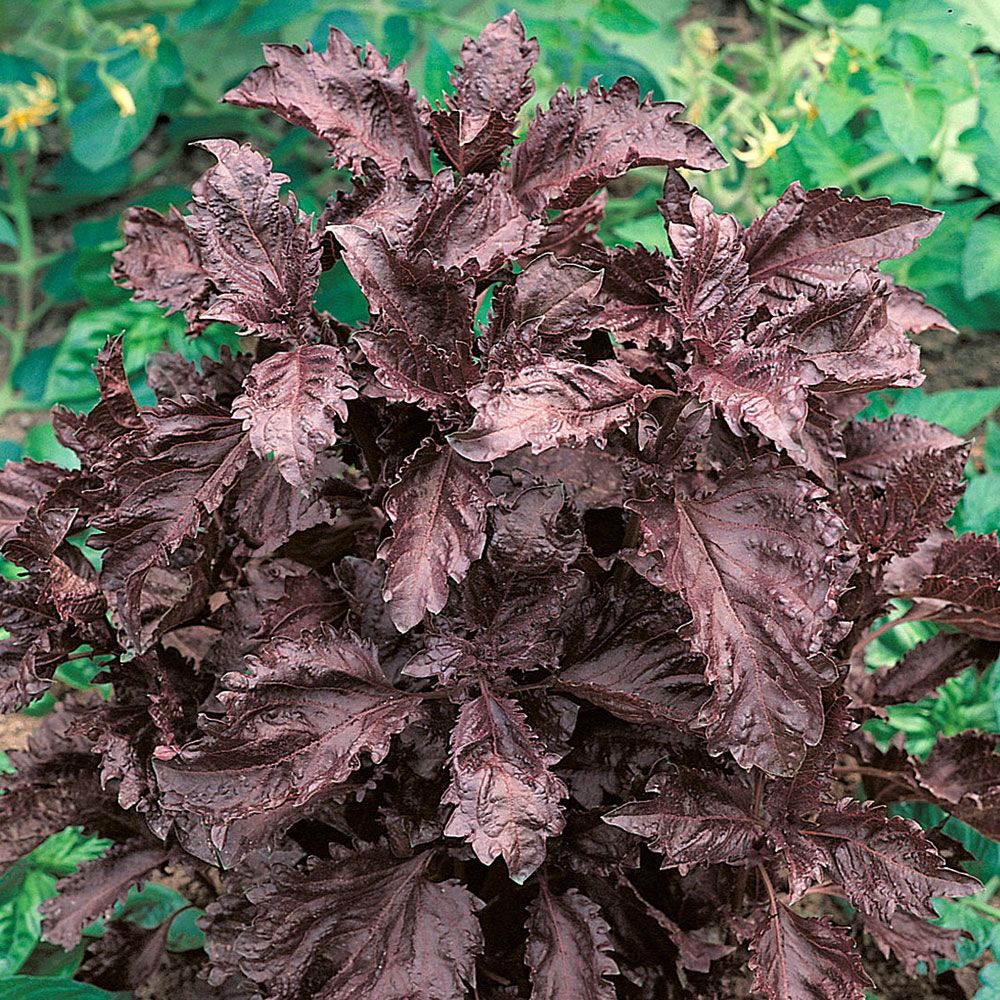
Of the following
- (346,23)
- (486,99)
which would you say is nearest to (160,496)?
(486,99)

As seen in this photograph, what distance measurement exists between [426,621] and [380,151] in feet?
1.34

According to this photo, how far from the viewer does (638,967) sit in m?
1.06

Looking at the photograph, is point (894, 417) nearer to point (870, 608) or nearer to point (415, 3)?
point (870, 608)

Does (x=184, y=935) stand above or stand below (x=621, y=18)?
below

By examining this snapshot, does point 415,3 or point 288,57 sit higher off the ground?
point 288,57

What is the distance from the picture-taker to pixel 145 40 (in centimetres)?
230

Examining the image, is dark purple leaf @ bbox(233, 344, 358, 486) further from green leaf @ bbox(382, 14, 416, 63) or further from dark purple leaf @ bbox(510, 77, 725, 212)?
green leaf @ bbox(382, 14, 416, 63)

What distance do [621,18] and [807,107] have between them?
39cm

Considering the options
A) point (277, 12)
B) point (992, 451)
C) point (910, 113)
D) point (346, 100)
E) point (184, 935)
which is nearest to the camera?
Result: point (346, 100)

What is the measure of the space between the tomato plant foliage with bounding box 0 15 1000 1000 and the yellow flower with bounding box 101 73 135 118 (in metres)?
1.13

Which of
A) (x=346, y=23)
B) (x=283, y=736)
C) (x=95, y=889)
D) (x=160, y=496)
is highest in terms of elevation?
(x=160, y=496)

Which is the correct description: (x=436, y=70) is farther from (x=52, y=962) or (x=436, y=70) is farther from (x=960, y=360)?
(x=52, y=962)

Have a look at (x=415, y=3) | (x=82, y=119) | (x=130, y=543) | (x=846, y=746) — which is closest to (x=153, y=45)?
(x=82, y=119)

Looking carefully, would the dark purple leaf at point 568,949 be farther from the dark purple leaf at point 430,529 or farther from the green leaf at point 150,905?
the green leaf at point 150,905
